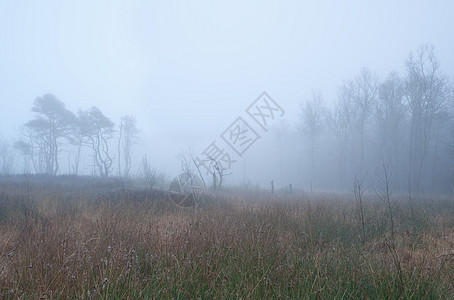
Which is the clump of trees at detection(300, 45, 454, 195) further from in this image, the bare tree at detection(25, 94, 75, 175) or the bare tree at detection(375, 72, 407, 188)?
the bare tree at detection(25, 94, 75, 175)

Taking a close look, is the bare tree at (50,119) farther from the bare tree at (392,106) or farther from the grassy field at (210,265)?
the bare tree at (392,106)

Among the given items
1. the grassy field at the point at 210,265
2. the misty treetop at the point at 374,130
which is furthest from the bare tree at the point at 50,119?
the grassy field at the point at 210,265

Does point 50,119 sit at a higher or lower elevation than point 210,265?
higher

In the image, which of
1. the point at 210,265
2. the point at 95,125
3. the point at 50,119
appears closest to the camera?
the point at 210,265

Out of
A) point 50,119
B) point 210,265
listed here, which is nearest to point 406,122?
point 210,265

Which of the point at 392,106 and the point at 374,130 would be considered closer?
the point at 392,106

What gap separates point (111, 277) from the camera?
210 cm

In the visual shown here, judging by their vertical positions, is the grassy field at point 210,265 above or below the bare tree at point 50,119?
below

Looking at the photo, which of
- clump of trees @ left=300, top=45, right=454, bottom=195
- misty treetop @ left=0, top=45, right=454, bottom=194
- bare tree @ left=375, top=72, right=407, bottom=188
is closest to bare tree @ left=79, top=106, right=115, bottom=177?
misty treetop @ left=0, top=45, right=454, bottom=194

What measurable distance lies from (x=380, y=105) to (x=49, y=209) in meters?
29.5

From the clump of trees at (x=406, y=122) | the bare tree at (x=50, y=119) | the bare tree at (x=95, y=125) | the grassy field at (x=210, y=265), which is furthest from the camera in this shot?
the bare tree at (x=95, y=125)

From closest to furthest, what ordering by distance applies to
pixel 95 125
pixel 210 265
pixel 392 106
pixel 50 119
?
pixel 210 265 → pixel 392 106 → pixel 50 119 → pixel 95 125

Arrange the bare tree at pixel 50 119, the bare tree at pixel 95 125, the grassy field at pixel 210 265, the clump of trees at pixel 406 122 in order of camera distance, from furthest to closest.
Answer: the bare tree at pixel 95 125 < the bare tree at pixel 50 119 < the clump of trees at pixel 406 122 < the grassy field at pixel 210 265

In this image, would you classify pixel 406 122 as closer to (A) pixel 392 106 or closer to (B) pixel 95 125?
(A) pixel 392 106
